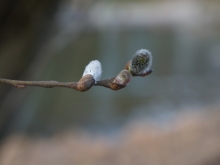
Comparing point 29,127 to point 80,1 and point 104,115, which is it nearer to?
point 104,115

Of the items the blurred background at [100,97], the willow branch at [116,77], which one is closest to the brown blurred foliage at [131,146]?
the blurred background at [100,97]

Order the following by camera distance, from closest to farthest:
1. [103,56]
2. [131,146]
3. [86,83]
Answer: [86,83]
[131,146]
[103,56]

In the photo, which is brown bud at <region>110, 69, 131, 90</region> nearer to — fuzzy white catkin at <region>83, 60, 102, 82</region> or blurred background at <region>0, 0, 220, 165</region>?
fuzzy white catkin at <region>83, 60, 102, 82</region>

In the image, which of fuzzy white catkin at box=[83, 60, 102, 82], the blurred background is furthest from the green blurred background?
fuzzy white catkin at box=[83, 60, 102, 82]

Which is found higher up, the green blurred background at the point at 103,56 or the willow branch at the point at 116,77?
the green blurred background at the point at 103,56

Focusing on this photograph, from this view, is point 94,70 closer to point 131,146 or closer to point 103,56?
point 131,146

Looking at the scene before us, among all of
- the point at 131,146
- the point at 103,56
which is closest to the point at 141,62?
the point at 131,146

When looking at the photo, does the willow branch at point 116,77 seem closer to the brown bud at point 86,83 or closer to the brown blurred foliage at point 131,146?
the brown bud at point 86,83

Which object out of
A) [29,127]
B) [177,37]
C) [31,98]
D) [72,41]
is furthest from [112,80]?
[177,37]
